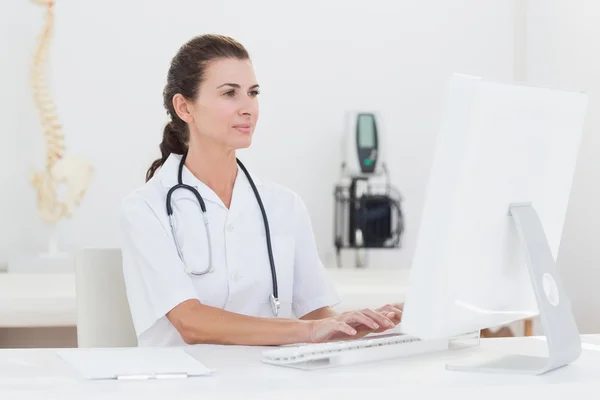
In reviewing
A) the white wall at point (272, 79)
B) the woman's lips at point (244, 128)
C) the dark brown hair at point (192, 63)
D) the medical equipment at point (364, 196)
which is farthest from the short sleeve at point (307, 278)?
the white wall at point (272, 79)

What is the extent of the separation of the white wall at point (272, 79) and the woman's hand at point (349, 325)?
1.96 metres

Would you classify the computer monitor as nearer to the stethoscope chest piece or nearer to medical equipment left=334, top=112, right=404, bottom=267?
the stethoscope chest piece

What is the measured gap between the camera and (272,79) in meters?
3.45

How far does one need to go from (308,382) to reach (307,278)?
868 mm

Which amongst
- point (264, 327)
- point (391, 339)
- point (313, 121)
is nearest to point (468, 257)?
point (391, 339)

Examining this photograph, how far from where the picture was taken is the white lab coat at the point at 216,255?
1.66 metres

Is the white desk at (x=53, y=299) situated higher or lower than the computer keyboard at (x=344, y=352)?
lower

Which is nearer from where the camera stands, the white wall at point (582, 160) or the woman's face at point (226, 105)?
the woman's face at point (226, 105)

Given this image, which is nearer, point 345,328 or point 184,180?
point 345,328

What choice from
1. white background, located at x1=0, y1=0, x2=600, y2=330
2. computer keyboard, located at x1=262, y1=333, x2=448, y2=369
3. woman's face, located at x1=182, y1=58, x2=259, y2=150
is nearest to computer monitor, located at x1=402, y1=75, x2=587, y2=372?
computer keyboard, located at x1=262, y1=333, x2=448, y2=369

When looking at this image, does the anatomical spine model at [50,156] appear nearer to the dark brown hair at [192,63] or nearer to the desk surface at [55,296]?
the desk surface at [55,296]

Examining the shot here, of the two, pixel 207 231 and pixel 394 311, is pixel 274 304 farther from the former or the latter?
pixel 394 311

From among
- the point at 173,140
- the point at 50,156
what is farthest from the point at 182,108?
the point at 50,156

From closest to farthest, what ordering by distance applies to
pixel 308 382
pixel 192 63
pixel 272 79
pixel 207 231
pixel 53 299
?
pixel 308 382, pixel 207 231, pixel 192 63, pixel 53 299, pixel 272 79
